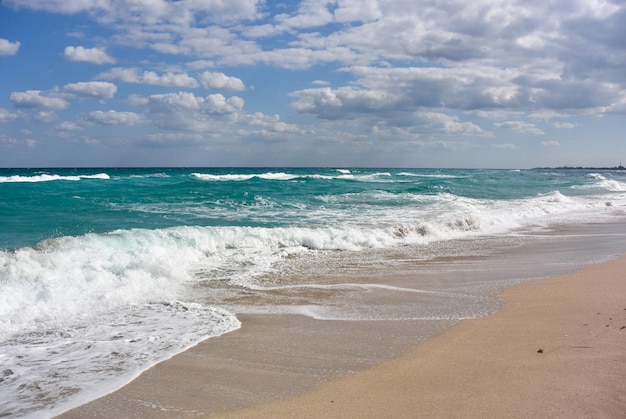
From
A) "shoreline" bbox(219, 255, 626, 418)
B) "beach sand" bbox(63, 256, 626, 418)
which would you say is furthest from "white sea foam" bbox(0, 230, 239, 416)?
"shoreline" bbox(219, 255, 626, 418)

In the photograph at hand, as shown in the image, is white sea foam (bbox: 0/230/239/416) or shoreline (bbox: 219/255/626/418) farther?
white sea foam (bbox: 0/230/239/416)

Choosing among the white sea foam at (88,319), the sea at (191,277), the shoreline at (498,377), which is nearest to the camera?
the shoreline at (498,377)

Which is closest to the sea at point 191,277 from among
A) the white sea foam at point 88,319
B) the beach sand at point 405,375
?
the white sea foam at point 88,319

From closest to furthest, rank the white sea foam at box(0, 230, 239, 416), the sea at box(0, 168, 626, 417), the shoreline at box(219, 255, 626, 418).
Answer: the shoreline at box(219, 255, 626, 418), the white sea foam at box(0, 230, 239, 416), the sea at box(0, 168, 626, 417)

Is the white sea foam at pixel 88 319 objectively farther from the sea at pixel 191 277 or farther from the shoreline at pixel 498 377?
the shoreline at pixel 498 377

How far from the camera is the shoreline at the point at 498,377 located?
3.67 m

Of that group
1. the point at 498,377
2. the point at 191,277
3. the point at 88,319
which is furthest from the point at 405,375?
the point at 191,277

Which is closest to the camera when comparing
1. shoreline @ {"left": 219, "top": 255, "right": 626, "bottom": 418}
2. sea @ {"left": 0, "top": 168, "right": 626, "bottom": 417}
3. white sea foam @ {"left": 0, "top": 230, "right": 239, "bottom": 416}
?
shoreline @ {"left": 219, "top": 255, "right": 626, "bottom": 418}

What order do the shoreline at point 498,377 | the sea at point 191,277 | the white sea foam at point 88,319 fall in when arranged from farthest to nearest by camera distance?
the sea at point 191,277, the white sea foam at point 88,319, the shoreline at point 498,377

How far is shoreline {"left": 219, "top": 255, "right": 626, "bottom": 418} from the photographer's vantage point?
3.67 meters

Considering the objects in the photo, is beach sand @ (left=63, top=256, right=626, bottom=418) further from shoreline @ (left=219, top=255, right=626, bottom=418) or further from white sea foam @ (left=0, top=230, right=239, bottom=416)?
white sea foam @ (left=0, top=230, right=239, bottom=416)

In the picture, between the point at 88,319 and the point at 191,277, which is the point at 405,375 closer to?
the point at 88,319

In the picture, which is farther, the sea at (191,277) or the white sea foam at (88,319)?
the sea at (191,277)

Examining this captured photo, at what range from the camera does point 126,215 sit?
58.4ft
